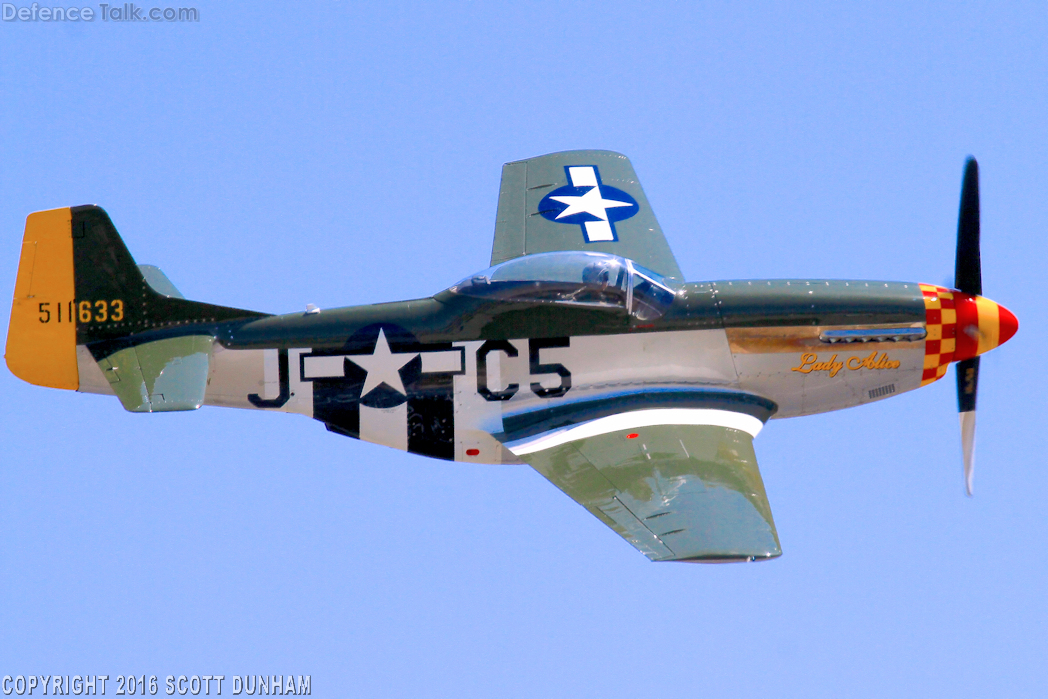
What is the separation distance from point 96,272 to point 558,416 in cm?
508

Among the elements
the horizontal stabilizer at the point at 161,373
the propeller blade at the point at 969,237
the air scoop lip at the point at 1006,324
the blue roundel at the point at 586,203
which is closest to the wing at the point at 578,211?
the blue roundel at the point at 586,203

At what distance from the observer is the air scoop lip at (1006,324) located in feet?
44.9

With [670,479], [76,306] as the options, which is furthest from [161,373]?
[670,479]

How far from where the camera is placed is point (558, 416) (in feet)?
43.1

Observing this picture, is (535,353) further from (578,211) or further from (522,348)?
(578,211)

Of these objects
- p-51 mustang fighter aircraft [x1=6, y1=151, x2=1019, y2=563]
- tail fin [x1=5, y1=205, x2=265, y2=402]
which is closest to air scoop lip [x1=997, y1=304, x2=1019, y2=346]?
p-51 mustang fighter aircraft [x1=6, y1=151, x2=1019, y2=563]

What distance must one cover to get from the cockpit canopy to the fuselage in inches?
4.1

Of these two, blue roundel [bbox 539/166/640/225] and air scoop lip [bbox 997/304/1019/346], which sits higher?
blue roundel [bbox 539/166/640/225]

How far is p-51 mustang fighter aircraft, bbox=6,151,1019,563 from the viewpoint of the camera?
42.8ft

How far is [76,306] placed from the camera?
44.0 ft

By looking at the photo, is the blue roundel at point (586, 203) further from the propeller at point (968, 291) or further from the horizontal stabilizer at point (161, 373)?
the horizontal stabilizer at point (161, 373)

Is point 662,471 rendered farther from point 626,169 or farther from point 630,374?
point 626,169

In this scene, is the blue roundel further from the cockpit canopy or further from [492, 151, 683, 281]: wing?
the cockpit canopy

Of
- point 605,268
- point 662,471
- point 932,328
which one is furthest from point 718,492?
point 932,328
